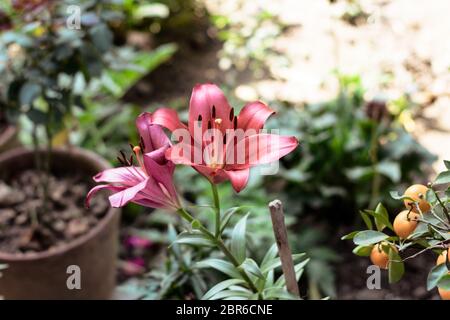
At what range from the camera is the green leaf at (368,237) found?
0.78 metres

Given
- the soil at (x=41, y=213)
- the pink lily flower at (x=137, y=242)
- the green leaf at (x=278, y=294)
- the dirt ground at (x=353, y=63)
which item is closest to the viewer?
the green leaf at (x=278, y=294)

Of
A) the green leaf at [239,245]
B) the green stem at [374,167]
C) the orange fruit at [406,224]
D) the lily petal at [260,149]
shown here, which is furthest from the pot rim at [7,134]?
the orange fruit at [406,224]

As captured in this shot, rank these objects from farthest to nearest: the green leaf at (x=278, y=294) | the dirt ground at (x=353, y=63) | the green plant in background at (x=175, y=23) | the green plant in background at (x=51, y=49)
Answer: the green plant in background at (x=175, y=23)
the dirt ground at (x=353, y=63)
the green plant in background at (x=51, y=49)
the green leaf at (x=278, y=294)

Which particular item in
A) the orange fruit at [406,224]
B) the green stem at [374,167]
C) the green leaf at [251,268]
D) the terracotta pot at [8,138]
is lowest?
the green leaf at [251,268]

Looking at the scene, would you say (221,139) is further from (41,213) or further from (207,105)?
(41,213)

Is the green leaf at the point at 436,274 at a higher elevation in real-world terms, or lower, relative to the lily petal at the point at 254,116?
lower

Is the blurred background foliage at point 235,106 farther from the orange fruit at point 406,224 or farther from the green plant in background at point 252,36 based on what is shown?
the orange fruit at point 406,224

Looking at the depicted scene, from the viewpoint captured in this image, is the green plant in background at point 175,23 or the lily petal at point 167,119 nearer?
the lily petal at point 167,119

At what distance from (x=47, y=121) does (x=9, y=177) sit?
0.37m

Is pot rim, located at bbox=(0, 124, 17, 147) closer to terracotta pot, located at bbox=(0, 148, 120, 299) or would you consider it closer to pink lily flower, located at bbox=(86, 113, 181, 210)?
terracotta pot, located at bbox=(0, 148, 120, 299)

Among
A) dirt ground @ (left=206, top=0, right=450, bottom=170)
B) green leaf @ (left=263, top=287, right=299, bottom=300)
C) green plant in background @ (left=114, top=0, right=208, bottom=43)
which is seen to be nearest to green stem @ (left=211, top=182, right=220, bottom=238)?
green leaf @ (left=263, top=287, right=299, bottom=300)

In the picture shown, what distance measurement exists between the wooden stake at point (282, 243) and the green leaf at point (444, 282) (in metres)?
0.19

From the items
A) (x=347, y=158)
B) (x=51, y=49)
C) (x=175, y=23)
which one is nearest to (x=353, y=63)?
(x=347, y=158)

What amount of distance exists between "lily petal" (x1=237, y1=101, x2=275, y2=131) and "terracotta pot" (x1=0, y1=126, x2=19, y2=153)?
4.20 ft
